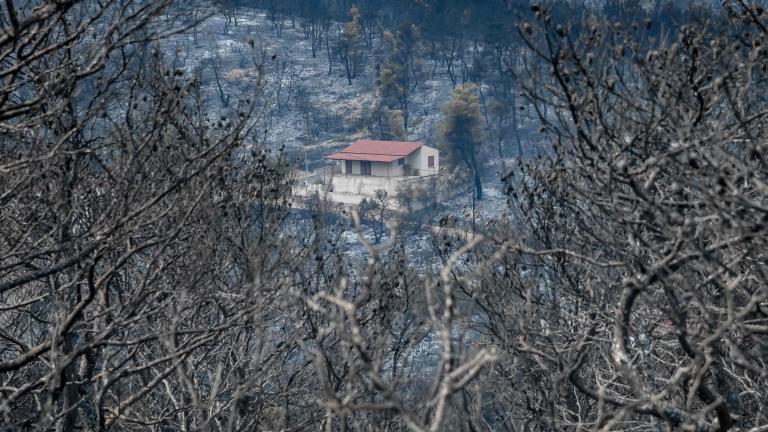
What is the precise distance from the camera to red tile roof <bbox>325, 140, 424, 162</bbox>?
2286 inches

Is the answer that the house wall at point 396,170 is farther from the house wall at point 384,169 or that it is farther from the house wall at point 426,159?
the house wall at point 426,159

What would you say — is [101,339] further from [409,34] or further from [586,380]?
[409,34]

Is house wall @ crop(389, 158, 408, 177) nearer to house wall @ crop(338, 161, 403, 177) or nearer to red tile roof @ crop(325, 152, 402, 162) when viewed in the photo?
house wall @ crop(338, 161, 403, 177)

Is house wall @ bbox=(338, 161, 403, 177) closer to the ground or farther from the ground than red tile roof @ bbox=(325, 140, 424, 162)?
closer to the ground

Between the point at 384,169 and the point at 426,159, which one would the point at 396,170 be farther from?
the point at 426,159

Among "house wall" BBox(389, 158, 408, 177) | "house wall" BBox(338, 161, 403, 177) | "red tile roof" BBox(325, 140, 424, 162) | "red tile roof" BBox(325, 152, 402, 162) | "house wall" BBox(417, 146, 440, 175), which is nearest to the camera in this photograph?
"red tile roof" BBox(325, 152, 402, 162)

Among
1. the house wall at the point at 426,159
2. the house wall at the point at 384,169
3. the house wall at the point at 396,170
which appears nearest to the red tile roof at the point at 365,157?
the house wall at the point at 384,169

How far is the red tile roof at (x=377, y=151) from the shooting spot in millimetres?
58062

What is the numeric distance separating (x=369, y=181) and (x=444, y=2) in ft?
105

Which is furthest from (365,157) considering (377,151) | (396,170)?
(396,170)

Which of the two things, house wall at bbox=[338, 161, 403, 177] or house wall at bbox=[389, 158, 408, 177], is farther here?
house wall at bbox=[389, 158, 408, 177]

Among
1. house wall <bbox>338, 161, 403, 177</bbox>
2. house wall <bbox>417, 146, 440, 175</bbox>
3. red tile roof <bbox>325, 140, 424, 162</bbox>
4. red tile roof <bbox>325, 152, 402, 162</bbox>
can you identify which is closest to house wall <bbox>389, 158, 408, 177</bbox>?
house wall <bbox>338, 161, 403, 177</bbox>

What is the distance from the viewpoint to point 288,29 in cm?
8694

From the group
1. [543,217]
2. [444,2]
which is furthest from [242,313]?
[444,2]
